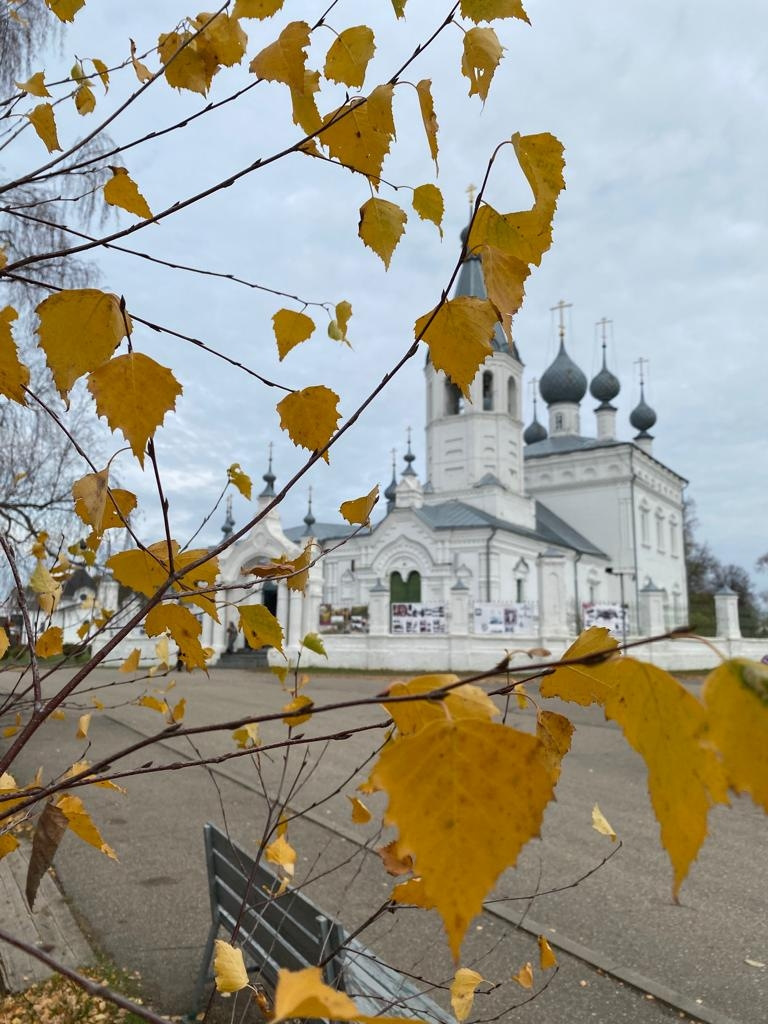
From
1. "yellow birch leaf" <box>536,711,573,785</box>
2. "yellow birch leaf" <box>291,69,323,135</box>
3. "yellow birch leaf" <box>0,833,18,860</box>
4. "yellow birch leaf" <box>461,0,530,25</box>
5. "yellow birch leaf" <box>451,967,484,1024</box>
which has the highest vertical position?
"yellow birch leaf" <box>461,0,530,25</box>

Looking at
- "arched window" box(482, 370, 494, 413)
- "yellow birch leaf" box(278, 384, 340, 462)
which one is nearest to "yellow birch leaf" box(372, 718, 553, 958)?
"yellow birch leaf" box(278, 384, 340, 462)

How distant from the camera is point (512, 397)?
31.2 m

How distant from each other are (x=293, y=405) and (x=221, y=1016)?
3124 millimetres

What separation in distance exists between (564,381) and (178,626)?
40455 millimetres

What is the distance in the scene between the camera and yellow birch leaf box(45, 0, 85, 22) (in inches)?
50.4

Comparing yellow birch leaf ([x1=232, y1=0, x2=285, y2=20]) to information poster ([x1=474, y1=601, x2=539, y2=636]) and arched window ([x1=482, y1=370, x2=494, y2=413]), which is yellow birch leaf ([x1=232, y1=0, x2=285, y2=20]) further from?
arched window ([x1=482, y1=370, x2=494, y2=413])

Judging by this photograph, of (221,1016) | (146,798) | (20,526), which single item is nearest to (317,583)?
(20,526)

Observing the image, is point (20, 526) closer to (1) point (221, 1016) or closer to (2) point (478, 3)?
(1) point (221, 1016)

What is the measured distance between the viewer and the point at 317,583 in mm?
20594

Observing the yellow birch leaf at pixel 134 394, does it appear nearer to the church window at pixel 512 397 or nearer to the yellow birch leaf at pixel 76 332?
the yellow birch leaf at pixel 76 332

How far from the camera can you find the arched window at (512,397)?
3105cm

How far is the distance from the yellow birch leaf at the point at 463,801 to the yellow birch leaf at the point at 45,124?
1.39 meters

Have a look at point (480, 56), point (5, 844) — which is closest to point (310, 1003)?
point (480, 56)

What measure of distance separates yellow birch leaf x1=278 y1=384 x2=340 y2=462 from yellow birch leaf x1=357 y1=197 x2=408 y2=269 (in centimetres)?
22
